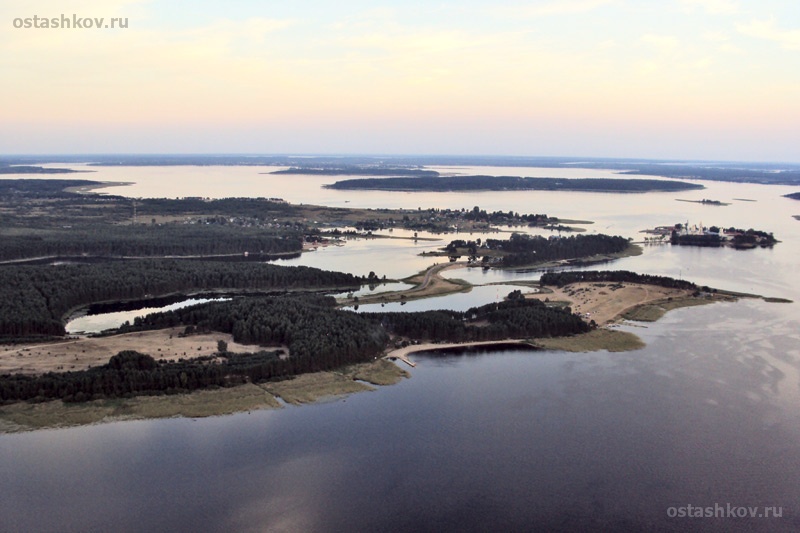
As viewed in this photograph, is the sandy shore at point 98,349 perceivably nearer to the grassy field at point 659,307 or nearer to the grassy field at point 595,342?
the grassy field at point 595,342

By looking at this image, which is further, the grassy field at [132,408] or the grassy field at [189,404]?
the grassy field at [189,404]

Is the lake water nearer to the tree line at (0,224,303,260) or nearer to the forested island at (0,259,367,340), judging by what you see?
the forested island at (0,259,367,340)

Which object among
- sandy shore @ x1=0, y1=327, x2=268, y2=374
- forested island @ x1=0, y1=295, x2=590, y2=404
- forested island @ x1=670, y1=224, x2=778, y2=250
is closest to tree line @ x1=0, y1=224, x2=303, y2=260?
forested island @ x1=0, y1=295, x2=590, y2=404

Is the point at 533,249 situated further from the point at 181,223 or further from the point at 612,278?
the point at 181,223

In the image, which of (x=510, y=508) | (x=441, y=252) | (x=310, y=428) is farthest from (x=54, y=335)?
(x=441, y=252)

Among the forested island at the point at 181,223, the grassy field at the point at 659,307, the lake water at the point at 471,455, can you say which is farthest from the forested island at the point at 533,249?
the lake water at the point at 471,455

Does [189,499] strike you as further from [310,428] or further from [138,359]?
[138,359]

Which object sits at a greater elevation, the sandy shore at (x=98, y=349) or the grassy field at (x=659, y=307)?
the grassy field at (x=659, y=307)

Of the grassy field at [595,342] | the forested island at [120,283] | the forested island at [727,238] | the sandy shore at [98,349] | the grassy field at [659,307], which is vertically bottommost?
the grassy field at [595,342]
